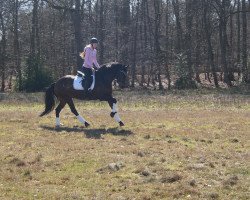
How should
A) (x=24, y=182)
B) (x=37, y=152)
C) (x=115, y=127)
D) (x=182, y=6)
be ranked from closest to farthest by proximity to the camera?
(x=24, y=182), (x=37, y=152), (x=115, y=127), (x=182, y=6)

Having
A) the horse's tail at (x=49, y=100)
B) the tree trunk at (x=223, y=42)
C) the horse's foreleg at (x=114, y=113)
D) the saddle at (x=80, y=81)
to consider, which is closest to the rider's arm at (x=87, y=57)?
the saddle at (x=80, y=81)

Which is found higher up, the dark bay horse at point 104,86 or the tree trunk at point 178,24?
the tree trunk at point 178,24

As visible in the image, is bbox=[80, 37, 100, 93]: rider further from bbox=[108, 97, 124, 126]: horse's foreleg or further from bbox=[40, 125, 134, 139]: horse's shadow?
bbox=[40, 125, 134, 139]: horse's shadow

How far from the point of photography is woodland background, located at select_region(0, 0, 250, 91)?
43156 millimetres

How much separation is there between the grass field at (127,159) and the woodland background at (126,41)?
Answer: 25.4m

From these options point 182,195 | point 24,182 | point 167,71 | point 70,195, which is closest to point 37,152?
point 24,182

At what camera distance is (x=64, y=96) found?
57.3ft

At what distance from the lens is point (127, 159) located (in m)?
10.6

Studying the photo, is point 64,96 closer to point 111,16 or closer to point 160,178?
point 160,178

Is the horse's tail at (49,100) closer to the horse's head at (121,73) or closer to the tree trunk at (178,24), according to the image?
the horse's head at (121,73)

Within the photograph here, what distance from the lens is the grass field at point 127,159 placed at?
8.21m

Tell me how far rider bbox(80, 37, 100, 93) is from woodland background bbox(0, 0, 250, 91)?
24867 millimetres

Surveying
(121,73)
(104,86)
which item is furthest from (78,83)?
(121,73)

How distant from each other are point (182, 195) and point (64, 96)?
10187 millimetres
